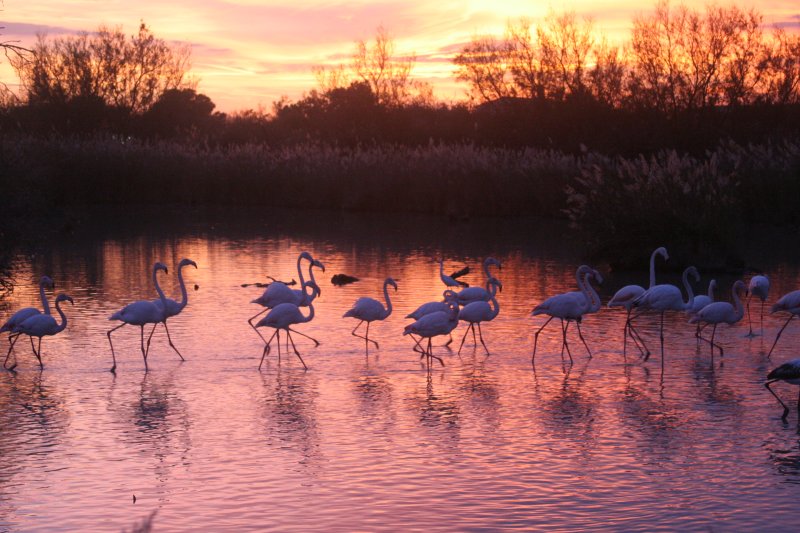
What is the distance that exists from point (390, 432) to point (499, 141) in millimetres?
35221

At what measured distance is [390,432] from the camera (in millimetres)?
8500

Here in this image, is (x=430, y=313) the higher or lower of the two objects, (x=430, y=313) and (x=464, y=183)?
the lower

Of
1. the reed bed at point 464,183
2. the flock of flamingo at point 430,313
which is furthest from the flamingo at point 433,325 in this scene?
the reed bed at point 464,183

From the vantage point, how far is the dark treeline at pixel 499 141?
20422 millimetres

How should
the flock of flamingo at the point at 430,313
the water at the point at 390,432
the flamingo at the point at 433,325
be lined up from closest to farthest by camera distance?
the water at the point at 390,432
the flock of flamingo at the point at 430,313
the flamingo at the point at 433,325

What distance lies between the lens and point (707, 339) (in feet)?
40.1

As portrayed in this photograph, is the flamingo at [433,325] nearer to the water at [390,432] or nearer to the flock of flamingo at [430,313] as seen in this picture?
the flock of flamingo at [430,313]

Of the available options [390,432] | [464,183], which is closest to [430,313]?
[390,432]

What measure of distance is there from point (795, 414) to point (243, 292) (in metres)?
9.63

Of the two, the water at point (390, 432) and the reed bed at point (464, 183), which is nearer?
the water at point (390, 432)

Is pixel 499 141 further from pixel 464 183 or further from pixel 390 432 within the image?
pixel 390 432

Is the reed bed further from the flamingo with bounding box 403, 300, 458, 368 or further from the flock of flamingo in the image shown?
the flamingo with bounding box 403, 300, 458, 368

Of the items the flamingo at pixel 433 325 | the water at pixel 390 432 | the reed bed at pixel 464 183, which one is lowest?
the water at pixel 390 432

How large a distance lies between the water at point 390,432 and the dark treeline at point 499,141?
603 centimetres
